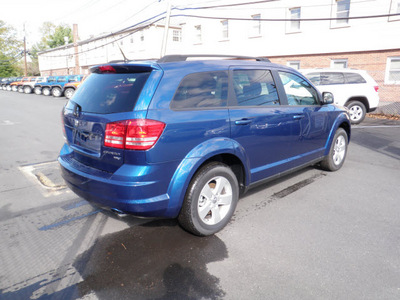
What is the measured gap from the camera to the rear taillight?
8.53 feet

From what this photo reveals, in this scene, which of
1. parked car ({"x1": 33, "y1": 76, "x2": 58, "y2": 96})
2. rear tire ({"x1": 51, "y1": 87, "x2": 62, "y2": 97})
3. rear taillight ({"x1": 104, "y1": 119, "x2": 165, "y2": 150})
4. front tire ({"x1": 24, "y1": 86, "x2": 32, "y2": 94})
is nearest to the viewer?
rear taillight ({"x1": 104, "y1": 119, "x2": 165, "y2": 150})

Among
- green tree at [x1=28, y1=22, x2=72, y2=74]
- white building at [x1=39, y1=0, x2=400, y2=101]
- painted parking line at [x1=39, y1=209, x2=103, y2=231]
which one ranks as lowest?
painted parking line at [x1=39, y1=209, x2=103, y2=231]

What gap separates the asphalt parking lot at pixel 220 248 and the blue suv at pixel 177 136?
418 millimetres

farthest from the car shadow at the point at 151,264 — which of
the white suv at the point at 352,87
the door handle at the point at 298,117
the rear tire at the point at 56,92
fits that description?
the rear tire at the point at 56,92

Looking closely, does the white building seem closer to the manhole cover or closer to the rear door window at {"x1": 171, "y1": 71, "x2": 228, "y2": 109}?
the manhole cover

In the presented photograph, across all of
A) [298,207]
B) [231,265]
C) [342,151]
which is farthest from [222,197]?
[342,151]

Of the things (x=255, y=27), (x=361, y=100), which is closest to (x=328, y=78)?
(x=361, y=100)

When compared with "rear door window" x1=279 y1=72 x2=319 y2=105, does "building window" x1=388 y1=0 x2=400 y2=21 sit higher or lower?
higher

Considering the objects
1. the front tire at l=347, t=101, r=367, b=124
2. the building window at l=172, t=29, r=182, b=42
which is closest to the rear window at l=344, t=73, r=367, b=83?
the front tire at l=347, t=101, r=367, b=124

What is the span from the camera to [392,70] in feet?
50.0

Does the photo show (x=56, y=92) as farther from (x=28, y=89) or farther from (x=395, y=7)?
(x=395, y=7)

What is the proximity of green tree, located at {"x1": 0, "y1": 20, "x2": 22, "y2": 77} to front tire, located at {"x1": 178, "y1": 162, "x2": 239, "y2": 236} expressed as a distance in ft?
233

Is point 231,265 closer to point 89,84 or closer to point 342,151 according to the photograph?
point 89,84

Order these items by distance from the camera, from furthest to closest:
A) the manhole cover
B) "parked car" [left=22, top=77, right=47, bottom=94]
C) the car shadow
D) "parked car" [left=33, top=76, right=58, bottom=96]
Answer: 1. "parked car" [left=22, top=77, right=47, bottom=94]
2. "parked car" [left=33, top=76, right=58, bottom=96]
3. the manhole cover
4. the car shadow
